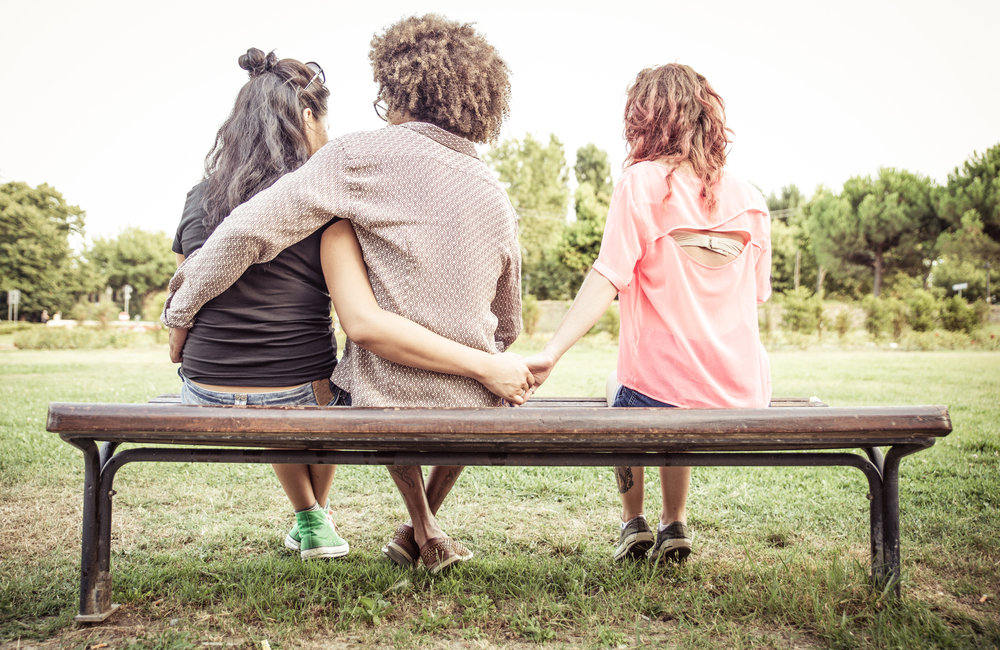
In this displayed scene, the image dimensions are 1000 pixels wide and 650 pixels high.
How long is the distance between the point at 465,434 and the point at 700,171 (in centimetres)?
111

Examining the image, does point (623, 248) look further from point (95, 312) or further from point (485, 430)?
point (95, 312)

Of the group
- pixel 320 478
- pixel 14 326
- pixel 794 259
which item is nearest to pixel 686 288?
pixel 320 478

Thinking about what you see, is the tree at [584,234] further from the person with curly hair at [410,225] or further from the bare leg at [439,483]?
the person with curly hair at [410,225]

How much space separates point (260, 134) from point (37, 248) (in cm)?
1915

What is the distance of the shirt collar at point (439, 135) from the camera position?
190cm

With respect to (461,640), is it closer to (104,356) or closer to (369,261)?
(369,261)

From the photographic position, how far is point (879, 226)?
30453 mm

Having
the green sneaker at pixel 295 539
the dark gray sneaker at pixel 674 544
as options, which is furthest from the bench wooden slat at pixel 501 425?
the green sneaker at pixel 295 539

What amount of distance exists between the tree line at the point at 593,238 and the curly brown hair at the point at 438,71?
17943 mm

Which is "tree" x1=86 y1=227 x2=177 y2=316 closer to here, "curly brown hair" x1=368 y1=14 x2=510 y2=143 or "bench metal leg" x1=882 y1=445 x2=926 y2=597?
"curly brown hair" x1=368 y1=14 x2=510 y2=143

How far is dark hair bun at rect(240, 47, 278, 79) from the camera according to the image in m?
2.27

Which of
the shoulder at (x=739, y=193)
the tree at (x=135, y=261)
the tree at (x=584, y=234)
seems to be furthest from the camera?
the tree at (x=135, y=261)

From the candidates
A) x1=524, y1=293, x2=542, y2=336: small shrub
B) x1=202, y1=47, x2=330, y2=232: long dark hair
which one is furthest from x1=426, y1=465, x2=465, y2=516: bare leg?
x1=524, y1=293, x2=542, y2=336: small shrub

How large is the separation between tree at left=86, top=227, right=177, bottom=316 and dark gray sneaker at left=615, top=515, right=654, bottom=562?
5008cm
